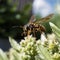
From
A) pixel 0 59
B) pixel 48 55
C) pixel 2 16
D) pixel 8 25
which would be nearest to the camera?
pixel 48 55

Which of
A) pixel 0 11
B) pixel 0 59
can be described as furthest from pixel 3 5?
pixel 0 59

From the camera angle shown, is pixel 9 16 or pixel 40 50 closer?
pixel 40 50

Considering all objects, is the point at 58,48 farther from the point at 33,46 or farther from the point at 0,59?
the point at 0,59

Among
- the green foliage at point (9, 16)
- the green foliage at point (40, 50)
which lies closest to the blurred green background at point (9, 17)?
the green foliage at point (9, 16)

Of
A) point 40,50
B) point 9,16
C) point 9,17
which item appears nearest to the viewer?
point 40,50

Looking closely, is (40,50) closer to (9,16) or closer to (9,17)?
(9,16)

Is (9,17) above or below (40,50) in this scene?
above

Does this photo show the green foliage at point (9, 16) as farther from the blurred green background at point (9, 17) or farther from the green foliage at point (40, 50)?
the green foliage at point (40, 50)

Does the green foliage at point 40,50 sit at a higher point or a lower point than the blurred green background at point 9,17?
lower

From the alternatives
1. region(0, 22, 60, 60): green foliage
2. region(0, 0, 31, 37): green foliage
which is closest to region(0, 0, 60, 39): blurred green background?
region(0, 0, 31, 37): green foliage

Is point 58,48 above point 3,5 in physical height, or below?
below

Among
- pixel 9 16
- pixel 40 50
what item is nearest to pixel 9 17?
pixel 9 16
